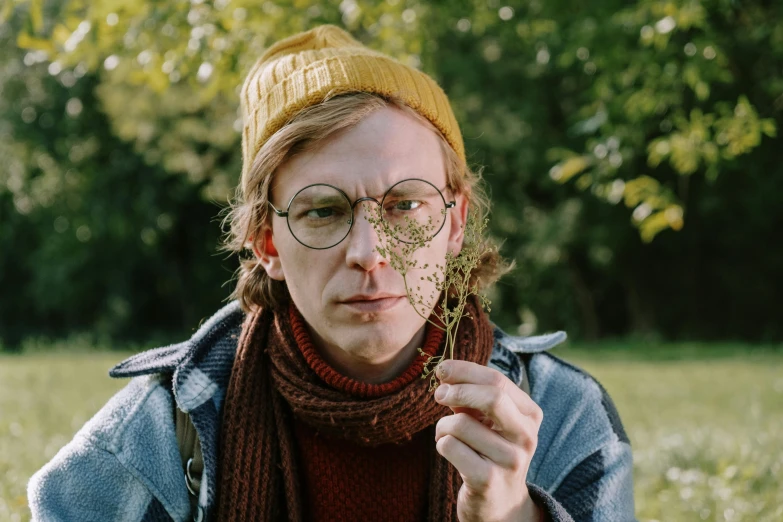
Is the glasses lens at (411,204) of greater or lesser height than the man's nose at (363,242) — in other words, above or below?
above

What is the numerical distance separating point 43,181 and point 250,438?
2916 cm

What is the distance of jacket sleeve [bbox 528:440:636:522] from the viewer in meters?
2.69

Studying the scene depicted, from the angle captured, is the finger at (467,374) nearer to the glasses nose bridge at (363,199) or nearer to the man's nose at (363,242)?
the man's nose at (363,242)

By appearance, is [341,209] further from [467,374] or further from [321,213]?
[467,374]

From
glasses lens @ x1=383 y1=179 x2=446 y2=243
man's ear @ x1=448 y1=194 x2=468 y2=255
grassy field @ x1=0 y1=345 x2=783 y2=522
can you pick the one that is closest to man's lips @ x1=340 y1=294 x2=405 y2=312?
glasses lens @ x1=383 y1=179 x2=446 y2=243

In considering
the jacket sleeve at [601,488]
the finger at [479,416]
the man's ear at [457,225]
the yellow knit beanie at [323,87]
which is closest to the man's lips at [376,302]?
the man's ear at [457,225]

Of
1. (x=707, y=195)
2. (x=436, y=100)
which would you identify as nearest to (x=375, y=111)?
(x=436, y=100)

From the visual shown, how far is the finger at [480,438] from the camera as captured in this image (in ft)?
6.32

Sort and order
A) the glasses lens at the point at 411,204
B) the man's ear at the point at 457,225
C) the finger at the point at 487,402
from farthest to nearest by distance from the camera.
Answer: the man's ear at the point at 457,225
the glasses lens at the point at 411,204
the finger at the point at 487,402

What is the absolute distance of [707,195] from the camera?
87.9 ft

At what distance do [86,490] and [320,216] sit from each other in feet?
3.83

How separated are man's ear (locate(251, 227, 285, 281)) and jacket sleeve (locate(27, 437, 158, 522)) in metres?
0.83

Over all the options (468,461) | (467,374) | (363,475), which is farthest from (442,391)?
(363,475)

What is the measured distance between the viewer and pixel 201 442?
2693 mm
